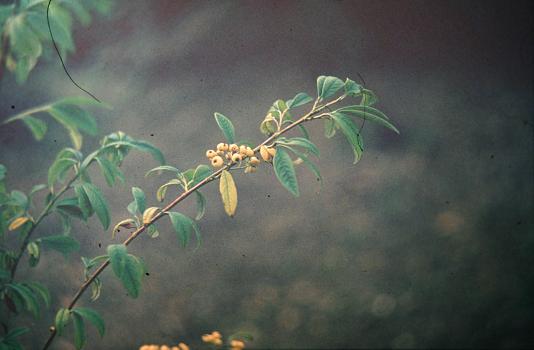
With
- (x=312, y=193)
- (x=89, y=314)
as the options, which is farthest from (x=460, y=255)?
(x=89, y=314)

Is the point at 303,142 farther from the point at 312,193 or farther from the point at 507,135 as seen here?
the point at 507,135

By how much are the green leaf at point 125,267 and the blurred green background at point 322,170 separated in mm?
259

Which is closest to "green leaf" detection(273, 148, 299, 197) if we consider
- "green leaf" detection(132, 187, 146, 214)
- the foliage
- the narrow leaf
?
the foliage

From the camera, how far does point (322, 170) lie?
1419 millimetres

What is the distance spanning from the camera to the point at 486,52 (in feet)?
4.85

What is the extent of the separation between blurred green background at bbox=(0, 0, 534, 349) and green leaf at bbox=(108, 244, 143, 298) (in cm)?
26

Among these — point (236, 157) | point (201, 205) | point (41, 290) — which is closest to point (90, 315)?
point (41, 290)

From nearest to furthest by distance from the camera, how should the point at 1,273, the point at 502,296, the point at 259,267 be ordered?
the point at 1,273, the point at 259,267, the point at 502,296

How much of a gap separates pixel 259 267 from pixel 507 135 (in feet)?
2.67

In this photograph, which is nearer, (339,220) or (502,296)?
(339,220)

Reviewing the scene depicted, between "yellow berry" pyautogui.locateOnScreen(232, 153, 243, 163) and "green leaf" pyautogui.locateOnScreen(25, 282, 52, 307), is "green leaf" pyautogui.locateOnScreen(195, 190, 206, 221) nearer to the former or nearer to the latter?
"yellow berry" pyautogui.locateOnScreen(232, 153, 243, 163)

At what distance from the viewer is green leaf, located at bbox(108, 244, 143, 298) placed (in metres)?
1.10

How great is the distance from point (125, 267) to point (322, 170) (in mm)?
584

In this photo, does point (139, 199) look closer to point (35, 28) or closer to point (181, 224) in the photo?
point (181, 224)
